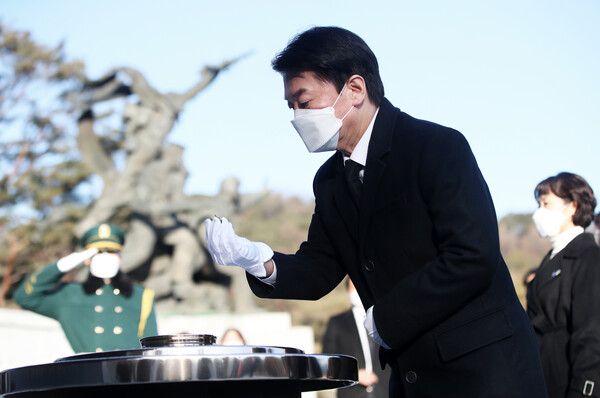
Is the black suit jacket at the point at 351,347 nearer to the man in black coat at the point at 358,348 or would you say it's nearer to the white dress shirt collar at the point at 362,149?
the man in black coat at the point at 358,348

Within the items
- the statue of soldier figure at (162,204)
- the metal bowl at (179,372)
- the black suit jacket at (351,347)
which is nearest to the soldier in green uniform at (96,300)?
the black suit jacket at (351,347)

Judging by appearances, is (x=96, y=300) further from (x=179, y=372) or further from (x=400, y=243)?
(x=179, y=372)

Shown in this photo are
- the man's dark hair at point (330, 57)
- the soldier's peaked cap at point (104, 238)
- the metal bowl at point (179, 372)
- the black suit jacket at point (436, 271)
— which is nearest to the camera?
the metal bowl at point (179, 372)

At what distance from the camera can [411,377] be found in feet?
6.12

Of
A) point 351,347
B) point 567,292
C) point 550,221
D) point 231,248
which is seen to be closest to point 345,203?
point 231,248

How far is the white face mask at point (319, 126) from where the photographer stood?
208cm

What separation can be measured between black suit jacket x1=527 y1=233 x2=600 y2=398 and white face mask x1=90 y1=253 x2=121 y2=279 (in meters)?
2.62

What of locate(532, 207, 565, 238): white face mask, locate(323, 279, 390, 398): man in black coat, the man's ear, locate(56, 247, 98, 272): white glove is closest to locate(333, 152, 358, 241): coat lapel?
the man's ear

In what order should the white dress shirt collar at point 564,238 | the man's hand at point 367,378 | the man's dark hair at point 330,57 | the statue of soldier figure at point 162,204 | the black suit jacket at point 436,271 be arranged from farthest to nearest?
the statue of soldier figure at point 162,204 < the man's hand at point 367,378 < the white dress shirt collar at point 564,238 < the man's dark hair at point 330,57 < the black suit jacket at point 436,271

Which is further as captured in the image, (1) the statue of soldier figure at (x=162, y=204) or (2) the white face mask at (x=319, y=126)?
(1) the statue of soldier figure at (x=162, y=204)

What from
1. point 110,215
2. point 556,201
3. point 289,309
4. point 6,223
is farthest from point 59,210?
point 556,201

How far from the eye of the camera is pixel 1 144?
64.5 feet

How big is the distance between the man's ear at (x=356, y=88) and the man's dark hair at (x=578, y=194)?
6.43ft

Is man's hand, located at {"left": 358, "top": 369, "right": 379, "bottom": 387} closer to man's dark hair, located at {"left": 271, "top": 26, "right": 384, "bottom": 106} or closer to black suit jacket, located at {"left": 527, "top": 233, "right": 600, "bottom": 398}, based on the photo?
black suit jacket, located at {"left": 527, "top": 233, "right": 600, "bottom": 398}
